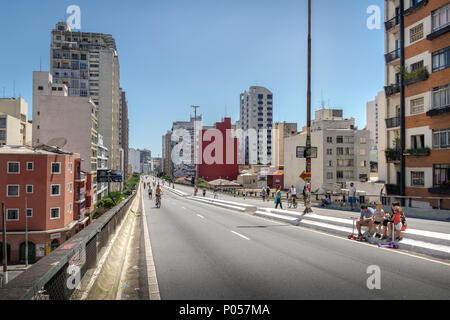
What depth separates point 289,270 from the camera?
7562 mm

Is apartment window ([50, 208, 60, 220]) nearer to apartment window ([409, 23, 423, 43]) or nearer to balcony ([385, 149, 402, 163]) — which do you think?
balcony ([385, 149, 402, 163])

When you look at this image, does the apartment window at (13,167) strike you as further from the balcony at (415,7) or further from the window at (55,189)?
the balcony at (415,7)

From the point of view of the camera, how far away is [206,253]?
31.3ft

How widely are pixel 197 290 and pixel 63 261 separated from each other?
2609mm

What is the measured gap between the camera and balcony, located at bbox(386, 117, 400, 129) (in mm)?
27938

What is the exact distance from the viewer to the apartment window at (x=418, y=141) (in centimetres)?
2491

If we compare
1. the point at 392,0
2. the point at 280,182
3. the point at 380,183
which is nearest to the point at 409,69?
the point at 392,0

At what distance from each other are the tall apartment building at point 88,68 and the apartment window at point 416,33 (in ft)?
338

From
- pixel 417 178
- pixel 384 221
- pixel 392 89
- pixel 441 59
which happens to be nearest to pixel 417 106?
pixel 392 89

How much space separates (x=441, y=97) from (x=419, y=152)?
4187 mm

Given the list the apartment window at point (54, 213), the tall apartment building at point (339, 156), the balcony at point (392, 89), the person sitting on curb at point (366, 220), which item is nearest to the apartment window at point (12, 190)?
the apartment window at point (54, 213)

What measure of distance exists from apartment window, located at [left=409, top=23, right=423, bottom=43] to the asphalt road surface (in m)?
21.4

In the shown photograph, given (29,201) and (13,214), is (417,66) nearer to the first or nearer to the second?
(29,201)
